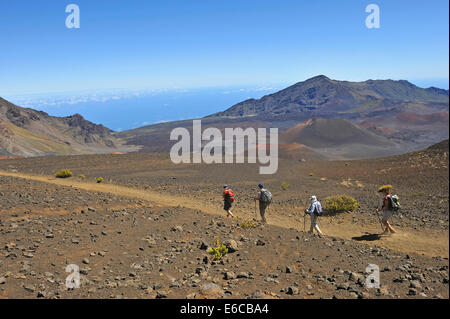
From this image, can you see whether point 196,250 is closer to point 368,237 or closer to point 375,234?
point 368,237

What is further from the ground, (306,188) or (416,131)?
(416,131)

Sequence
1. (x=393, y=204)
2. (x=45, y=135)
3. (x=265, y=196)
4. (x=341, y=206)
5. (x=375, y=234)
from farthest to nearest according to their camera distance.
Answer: (x=45, y=135) → (x=341, y=206) → (x=265, y=196) → (x=375, y=234) → (x=393, y=204)

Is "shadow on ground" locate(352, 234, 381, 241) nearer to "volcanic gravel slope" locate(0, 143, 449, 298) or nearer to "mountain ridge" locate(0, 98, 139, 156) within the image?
"volcanic gravel slope" locate(0, 143, 449, 298)

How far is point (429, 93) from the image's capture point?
16950 cm

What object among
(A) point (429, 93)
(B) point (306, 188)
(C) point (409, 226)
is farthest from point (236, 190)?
(A) point (429, 93)

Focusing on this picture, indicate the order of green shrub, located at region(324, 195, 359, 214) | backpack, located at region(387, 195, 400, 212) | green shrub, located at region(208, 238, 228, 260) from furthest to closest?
green shrub, located at region(324, 195, 359, 214) < backpack, located at region(387, 195, 400, 212) < green shrub, located at region(208, 238, 228, 260)

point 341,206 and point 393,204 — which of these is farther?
point 341,206

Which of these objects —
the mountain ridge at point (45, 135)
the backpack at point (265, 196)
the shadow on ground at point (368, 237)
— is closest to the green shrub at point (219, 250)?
the backpack at point (265, 196)

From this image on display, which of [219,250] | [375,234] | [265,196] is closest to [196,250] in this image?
[219,250]

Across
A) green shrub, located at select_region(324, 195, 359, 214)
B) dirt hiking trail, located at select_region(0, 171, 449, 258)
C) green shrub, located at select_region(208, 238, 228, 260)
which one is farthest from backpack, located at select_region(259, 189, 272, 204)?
green shrub, located at select_region(324, 195, 359, 214)

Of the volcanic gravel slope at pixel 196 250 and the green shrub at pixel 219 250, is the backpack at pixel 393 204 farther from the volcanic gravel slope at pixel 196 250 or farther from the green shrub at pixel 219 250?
the green shrub at pixel 219 250

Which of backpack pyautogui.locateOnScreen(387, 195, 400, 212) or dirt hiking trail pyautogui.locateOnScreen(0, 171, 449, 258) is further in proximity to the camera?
backpack pyautogui.locateOnScreen(387, 195, 400, 212)
